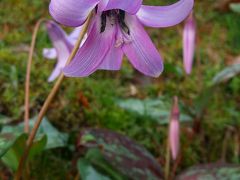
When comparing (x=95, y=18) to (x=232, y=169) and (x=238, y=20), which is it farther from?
(x=238, y=20)

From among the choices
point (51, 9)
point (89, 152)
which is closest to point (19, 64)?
point (89, 152)

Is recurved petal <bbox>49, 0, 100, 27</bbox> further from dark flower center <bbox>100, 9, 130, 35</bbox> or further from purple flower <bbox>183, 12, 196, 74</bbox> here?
purple flower <bbox>183, 12, 196, 74</bbox>

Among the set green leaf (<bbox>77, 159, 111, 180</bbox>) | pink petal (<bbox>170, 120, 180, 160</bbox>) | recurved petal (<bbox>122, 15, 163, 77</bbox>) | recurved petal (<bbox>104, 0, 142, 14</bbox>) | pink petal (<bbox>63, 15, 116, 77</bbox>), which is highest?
recurved petal (<bbox>104, 0, 142, 14</bbox>)

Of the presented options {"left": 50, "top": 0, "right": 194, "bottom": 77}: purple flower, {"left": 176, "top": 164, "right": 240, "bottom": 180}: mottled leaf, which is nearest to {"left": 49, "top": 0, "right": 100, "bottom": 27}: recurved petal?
{"left": 50, "top": 0, "right": 194, "bottom": 77}: purple flower

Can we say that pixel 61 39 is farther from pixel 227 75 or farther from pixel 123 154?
pixel 227 75

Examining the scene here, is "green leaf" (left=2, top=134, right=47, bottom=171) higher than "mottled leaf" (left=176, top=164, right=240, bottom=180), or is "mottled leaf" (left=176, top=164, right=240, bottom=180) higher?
"green leaf" (left=2, top=134, right=47, bottom=171)

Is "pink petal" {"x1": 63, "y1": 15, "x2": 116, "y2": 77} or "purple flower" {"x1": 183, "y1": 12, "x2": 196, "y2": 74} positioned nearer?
"pink petal" {"x1": 63, "y1": 15, "x2": 116, "y2": 77}

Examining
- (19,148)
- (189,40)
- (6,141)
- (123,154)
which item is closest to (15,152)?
(19,148)
